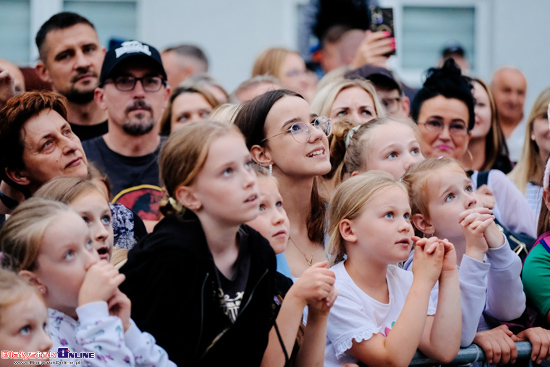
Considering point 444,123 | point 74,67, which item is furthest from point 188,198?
point 74,67

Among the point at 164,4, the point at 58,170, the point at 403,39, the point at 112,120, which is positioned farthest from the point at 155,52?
the point at 403,39

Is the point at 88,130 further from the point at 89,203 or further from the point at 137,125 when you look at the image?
the point at 89,203

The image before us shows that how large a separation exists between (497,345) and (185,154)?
5.74ft

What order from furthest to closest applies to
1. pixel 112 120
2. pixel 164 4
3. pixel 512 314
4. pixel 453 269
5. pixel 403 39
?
pixel 403 39, pixel 164 4, pixel 112 120, pixel 512 314, pixel 453 269

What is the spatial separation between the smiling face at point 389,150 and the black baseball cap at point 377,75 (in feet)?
4.24

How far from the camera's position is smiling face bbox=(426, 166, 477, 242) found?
3.75 m

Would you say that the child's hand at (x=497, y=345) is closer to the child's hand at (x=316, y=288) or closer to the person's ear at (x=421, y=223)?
the person's ear at (x=421, y=223)

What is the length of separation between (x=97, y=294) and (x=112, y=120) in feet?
8.79

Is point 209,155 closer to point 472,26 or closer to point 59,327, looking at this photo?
point 59,327

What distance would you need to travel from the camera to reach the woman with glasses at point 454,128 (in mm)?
4914

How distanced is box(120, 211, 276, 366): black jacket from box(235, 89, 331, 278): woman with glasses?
0.99m

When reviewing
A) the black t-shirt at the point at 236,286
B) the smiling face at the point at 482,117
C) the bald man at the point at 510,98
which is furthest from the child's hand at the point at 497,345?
the bald man at the point at 510,98

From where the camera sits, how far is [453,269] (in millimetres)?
3355

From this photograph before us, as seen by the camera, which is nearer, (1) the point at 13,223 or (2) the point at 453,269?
(1) the point at 13,223
